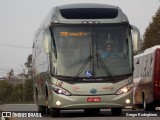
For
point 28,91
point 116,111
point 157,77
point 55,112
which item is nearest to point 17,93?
point 28,91

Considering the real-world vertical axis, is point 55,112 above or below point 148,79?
above

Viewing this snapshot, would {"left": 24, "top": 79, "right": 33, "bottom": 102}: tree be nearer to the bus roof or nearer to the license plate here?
the bus roof

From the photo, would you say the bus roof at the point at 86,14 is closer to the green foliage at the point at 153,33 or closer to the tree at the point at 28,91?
the green foliage at the point at 153,33

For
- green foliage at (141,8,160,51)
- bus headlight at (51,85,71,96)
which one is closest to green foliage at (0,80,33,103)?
green foliage at (141,8,160,51)

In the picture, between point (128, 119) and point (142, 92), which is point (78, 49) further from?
point (142, 92)

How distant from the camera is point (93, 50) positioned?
19703 mm

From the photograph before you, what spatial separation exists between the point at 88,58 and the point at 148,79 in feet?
32.2

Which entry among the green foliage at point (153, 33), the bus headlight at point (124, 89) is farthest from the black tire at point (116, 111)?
the green foliage at point (153, 33)

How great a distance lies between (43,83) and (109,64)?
3360 mm

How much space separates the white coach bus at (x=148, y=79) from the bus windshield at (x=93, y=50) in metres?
7.89

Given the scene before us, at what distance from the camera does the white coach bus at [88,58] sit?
19344mm

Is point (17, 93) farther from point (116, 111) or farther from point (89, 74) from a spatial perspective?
point (89, 74)

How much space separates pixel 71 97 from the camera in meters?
19.3

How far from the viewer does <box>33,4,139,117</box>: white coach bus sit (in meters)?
19.3
